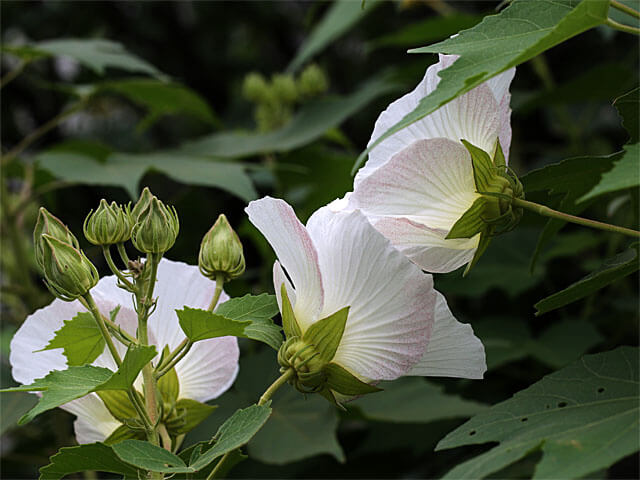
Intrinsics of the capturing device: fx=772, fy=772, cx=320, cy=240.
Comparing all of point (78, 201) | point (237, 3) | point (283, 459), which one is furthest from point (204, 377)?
point (237, 3)

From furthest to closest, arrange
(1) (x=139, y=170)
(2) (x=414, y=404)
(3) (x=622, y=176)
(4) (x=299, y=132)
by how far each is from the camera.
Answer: (4) (x=299, y=132) → (1) (x=139, y=170) → (2) (x=414, y=404) → (3) (x=622, y=176)

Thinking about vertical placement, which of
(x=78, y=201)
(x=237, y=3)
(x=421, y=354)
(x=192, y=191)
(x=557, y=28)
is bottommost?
(x=421, y=354)

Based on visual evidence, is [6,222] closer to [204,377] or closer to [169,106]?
[169,106]

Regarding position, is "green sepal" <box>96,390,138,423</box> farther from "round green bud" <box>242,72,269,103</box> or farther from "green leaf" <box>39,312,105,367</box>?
"round green bud" <box>242,72,269,103</box>

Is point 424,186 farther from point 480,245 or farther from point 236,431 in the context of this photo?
point 236,431

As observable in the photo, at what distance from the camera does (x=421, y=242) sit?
40cm

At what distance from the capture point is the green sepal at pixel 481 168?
1.31ft

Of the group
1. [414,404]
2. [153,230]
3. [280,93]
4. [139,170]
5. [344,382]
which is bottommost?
[414,404]

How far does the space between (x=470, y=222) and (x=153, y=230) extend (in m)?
0.16

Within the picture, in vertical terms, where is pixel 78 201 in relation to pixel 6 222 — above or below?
above

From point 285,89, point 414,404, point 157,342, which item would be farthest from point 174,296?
point 285,89

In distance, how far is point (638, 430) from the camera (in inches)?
12.5

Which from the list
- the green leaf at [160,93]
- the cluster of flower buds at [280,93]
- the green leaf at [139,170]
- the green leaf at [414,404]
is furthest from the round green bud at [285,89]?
the green leaf at [414,404]

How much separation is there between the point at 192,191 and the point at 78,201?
1.57 ft
